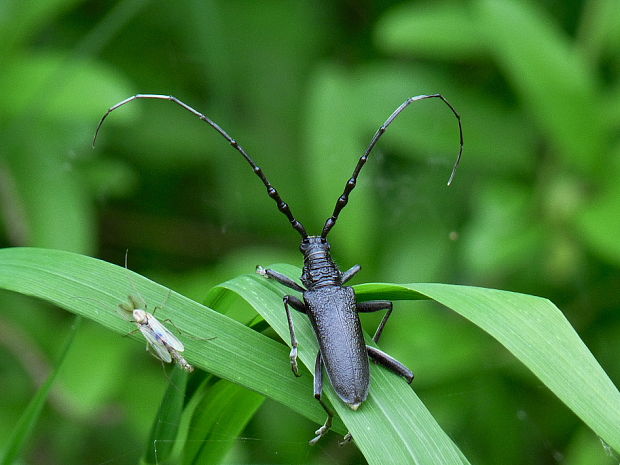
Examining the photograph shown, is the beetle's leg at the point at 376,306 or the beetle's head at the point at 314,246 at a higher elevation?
the beetle's head at the point at 314,246

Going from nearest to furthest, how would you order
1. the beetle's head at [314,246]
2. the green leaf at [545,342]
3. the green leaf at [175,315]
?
the green leaf at [545,342] → the green leaf at [175,315] → the beetle's head at [314,246]

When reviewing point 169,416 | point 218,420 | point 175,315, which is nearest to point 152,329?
point 175,315

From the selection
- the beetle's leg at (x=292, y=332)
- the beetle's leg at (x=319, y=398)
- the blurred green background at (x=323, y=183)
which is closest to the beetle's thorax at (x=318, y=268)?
the beetle's leg at (x=292, y=332)

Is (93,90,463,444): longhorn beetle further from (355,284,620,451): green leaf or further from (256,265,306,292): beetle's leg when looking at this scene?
(355,284,620,451): green leaf

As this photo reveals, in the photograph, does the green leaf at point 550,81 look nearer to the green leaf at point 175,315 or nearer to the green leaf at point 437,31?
the green leaf at point 437,31

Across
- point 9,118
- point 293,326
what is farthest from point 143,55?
point 293,326

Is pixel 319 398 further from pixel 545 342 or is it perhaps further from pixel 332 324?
pixel 545 342

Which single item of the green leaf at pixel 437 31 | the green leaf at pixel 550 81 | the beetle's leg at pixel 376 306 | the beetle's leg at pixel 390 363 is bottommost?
the beetle's leg at pixel 390 363
